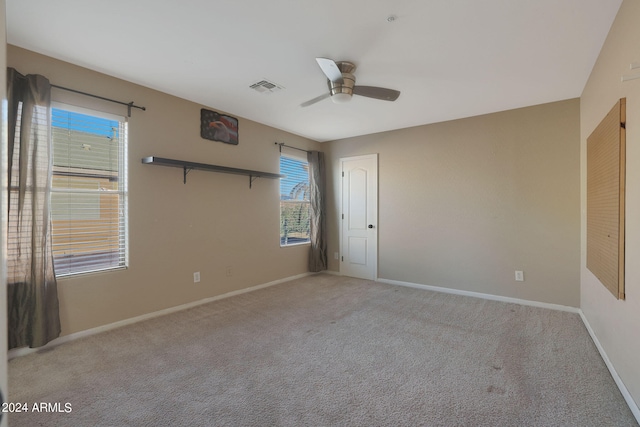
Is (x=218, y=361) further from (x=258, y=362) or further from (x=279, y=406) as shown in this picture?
(x=279, y=406)

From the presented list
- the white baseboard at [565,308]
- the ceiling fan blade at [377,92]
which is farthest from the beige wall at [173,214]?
the white baseboard at [565,308]

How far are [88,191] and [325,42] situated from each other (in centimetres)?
257

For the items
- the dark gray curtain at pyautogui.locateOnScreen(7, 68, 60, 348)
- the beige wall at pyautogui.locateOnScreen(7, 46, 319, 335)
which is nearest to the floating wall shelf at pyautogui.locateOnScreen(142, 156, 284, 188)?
the beige wall at pyautogui.locateOnScreen(7, 46, 319, 335)

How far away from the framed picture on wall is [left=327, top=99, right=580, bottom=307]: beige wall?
223 centimetres

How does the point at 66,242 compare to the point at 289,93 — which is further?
the point at 289,93

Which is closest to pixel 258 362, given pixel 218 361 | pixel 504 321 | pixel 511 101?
pixel 218 361

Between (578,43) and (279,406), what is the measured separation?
3.40 meters

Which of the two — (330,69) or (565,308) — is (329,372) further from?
(565,308)

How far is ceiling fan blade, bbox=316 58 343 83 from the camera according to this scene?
2.13 metres

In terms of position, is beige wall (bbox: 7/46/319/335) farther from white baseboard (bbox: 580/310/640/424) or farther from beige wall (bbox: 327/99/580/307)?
white baseboard (bbox: 580/310/640/424)

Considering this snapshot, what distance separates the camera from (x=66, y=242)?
2.65 meters

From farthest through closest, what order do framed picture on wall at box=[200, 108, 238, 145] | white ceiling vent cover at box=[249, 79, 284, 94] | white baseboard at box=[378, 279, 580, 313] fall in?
framed picture on wall at box=[200, 108, 238, 145]
white baseboard at box=[378, 279, 580, 313]
white ceiling vent cover at box=[249, 79, 284, 94]

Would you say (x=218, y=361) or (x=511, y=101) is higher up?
(x=511, y=101)

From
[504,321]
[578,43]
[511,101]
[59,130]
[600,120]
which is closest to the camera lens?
[578,43]
